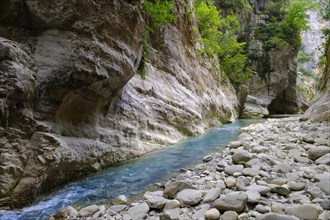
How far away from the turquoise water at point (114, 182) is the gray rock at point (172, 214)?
4.33 ft

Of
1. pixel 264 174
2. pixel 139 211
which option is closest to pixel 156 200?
pixel 139 211

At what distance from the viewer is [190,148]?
7.66m

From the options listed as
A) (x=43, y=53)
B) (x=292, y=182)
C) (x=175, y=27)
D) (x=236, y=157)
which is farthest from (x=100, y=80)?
(x=175, y=27)

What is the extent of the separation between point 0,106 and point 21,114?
0.43 m

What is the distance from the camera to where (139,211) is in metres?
3.10

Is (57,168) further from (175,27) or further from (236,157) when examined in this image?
(175,27)

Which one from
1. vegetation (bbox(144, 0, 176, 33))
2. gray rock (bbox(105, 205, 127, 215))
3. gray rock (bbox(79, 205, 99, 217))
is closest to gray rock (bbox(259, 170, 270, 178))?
gray rock (bbox(105, 205, 127, 215))

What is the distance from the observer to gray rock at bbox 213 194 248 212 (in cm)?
268

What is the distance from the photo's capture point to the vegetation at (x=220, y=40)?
16.9 m

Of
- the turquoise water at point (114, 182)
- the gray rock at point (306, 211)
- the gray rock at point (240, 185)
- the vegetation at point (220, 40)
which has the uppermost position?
the vegetation at point (220, 40)

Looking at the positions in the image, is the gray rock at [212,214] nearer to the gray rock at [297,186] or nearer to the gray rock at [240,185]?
the gray rock at [240,185]

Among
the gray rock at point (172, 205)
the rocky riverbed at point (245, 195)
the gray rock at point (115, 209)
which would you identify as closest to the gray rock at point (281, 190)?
the rocky riverbed at point (245, 195)

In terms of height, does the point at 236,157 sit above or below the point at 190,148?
above

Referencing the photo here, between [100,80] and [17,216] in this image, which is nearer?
[17,216]
